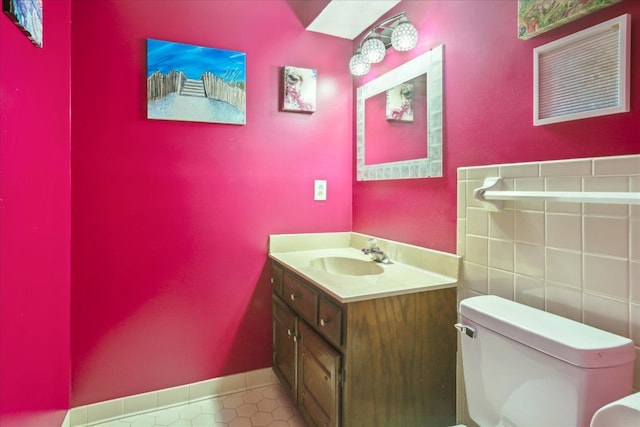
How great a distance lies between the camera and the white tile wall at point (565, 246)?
897 mm

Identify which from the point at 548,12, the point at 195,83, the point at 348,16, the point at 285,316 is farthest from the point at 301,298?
the point at 348,16

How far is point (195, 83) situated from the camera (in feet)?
6.04

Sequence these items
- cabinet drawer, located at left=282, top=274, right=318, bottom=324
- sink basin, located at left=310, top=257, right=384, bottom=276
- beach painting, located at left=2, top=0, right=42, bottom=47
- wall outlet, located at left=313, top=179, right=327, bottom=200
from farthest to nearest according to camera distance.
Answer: wall outlet, located at left=313, top=179, right=327, bottom=200 < sink basin, located at left=310, top=257, right=384, bottom=276 < cabinet drawer, located at left=282, top=274, right=318, bottom=324 < beach painting, located at left=2, top=0, right=42, bottom=47

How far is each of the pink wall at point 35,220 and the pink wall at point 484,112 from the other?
1.54 m

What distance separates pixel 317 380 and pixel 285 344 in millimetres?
431

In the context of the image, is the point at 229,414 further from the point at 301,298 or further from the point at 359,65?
the point at 359,65

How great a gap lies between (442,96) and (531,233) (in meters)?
0.72

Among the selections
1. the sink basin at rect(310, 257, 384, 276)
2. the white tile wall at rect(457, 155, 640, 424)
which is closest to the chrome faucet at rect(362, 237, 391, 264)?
the sink basin at rect(310, 257, 384, 276)

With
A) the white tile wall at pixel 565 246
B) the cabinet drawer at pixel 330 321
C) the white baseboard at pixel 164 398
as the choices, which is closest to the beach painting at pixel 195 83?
the cabinet drawer at pixel 330 321

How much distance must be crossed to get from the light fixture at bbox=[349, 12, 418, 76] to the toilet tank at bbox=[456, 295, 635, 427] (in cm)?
120

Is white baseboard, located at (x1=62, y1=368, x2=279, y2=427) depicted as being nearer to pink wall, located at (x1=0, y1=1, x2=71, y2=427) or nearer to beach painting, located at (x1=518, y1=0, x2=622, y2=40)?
pink wall, located at (x1=0, y1=1, x2=71, y2=427)

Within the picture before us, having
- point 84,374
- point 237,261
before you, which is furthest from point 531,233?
point 84,374

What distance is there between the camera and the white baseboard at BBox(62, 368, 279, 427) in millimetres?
1747

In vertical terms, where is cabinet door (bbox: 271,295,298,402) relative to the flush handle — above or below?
below
